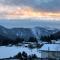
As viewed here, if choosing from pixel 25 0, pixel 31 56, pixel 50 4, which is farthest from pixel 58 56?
pixel 25 0

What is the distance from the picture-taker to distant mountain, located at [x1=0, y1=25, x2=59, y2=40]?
2.62 metres

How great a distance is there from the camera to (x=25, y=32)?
265 centimetres

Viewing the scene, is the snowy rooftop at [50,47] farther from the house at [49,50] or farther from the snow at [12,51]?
the snow at [12,51]

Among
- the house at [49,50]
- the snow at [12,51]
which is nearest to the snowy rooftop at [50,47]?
the house at [49,50]

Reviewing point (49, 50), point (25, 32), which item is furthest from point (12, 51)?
point (49, 50)

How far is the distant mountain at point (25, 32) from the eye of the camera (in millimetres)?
2617

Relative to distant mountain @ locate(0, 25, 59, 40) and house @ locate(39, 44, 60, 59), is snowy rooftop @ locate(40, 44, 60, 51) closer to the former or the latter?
house @ locate(39, 44, 60, 59)

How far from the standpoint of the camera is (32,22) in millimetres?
2664

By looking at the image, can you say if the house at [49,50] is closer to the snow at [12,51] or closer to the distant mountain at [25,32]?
the snow at [12,51]

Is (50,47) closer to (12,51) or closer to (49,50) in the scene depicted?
(49,50)

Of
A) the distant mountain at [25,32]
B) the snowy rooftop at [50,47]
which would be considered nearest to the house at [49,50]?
the snowy rooftop at [50,47]

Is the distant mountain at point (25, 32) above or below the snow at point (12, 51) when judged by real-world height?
above

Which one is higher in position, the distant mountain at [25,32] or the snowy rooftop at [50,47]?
the distant mountain at [25,32]

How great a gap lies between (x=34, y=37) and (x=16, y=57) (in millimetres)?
413
